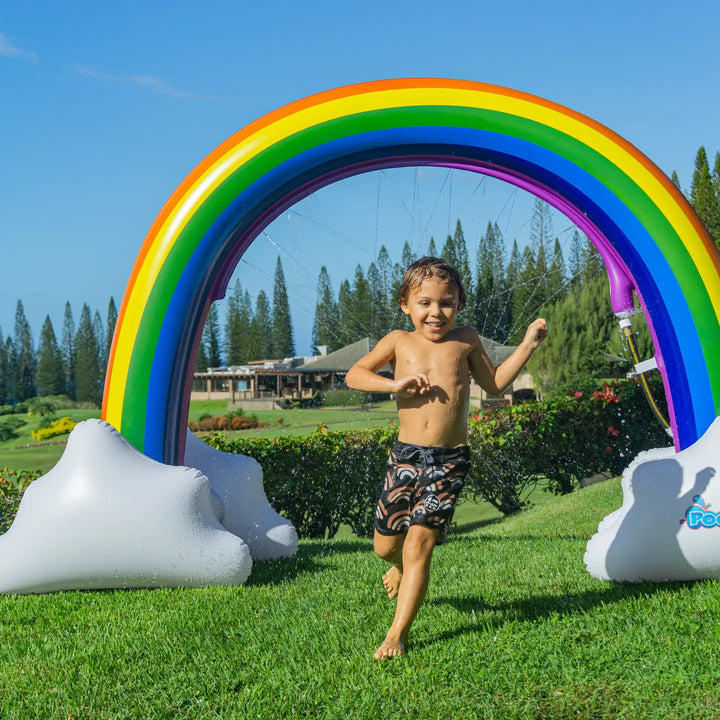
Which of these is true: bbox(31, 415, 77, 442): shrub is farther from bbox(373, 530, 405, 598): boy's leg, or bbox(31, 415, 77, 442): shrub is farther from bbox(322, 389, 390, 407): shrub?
bbox(373, 530, 405, 598): boy's leg

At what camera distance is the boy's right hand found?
10.8 feet

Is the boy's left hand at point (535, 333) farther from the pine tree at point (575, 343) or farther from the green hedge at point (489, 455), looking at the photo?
the pine tree at point (575, 343)

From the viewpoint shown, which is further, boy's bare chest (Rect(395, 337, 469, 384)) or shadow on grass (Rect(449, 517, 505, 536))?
shadow on grass (Rect(449, 517, 505, 536))

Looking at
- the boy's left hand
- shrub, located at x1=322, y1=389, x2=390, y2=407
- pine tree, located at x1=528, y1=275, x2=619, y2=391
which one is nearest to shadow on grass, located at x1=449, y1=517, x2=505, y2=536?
shrub, located at x1=322, y1=389, x2=390, y2=407

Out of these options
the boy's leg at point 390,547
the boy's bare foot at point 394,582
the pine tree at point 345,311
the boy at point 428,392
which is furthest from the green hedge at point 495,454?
the boy at point 428,392

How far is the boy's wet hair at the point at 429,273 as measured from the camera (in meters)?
3.48

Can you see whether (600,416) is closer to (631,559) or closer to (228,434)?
(228,434)

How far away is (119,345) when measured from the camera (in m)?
4.95

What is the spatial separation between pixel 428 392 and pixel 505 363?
1.25 ft

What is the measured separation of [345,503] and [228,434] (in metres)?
1.35

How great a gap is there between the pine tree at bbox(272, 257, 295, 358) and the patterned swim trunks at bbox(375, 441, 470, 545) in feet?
6.33

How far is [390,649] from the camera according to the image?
3223mm

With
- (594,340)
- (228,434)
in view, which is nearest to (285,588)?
(228,434)

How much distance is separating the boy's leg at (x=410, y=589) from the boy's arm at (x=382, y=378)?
60cm
